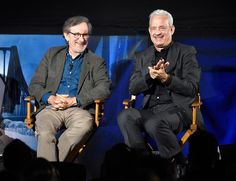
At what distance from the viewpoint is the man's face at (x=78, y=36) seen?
6035 mm

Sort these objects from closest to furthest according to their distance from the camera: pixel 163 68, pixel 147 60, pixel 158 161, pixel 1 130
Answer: pixel 158 161 < pixel 163 68 < pixel 147 60 < pixel 1 130

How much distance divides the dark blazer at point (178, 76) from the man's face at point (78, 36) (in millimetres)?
558

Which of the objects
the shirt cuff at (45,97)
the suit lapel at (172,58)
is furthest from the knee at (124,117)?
the shirt cuff at (45,97)

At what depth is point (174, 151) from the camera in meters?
5.53

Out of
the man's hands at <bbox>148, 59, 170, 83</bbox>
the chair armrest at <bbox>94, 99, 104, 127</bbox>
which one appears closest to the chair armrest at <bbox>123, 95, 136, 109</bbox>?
the chair armrest at <bbox>94, 99, 104, 127</bbox>

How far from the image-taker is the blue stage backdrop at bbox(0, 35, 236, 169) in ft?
22.2

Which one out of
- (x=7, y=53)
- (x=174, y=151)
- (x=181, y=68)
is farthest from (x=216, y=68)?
(x=7, y=53)

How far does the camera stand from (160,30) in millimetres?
5863

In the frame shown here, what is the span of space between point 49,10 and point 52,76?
110 centimetres

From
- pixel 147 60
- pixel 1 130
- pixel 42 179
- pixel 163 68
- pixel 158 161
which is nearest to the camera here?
pixel 42 179

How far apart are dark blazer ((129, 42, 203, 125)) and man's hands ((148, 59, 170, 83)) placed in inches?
4.2

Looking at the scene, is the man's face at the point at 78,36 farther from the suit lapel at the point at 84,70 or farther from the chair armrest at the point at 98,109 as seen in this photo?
the chair armrest at the point at 98,109

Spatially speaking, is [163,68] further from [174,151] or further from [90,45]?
[90,45]

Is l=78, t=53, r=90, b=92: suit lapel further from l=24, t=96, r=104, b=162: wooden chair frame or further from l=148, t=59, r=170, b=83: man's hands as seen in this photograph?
l=148, t=59, r=170, b=83: man's hands
